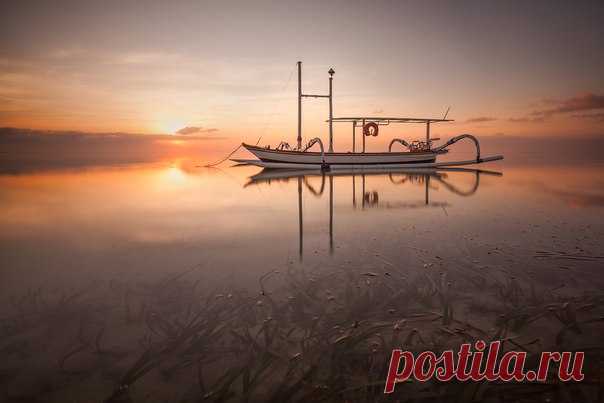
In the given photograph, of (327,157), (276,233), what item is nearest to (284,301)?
(276,233)

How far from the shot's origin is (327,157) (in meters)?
45.8

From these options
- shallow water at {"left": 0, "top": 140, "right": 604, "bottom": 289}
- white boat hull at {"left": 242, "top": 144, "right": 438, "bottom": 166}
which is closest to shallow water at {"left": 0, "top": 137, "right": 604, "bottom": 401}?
shallow water at {"left": 0, "top": 140, "right": 604, "bottom": 289}

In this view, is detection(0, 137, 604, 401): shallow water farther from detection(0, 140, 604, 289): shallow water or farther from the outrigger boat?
the outrigger boat

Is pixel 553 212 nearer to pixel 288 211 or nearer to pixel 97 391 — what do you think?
pixel 288 211

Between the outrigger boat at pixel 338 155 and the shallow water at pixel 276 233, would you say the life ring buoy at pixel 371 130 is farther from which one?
the shallow water at pixel 276 233

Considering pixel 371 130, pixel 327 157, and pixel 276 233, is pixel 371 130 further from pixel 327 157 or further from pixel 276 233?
pixel 276 233

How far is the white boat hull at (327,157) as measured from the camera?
4500 centimetres

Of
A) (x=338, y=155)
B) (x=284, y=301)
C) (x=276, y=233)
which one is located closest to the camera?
(x=284, y=301)

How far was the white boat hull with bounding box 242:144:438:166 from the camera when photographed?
45000 mm

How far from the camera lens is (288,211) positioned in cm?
1571

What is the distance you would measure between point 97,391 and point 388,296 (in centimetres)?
464

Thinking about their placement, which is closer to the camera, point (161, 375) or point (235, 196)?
point (161, 375)

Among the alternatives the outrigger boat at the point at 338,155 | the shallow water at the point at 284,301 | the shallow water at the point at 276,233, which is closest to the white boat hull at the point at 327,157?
the outrigger boat at the point at 338,155

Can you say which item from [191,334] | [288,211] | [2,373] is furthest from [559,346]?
[288,211]
